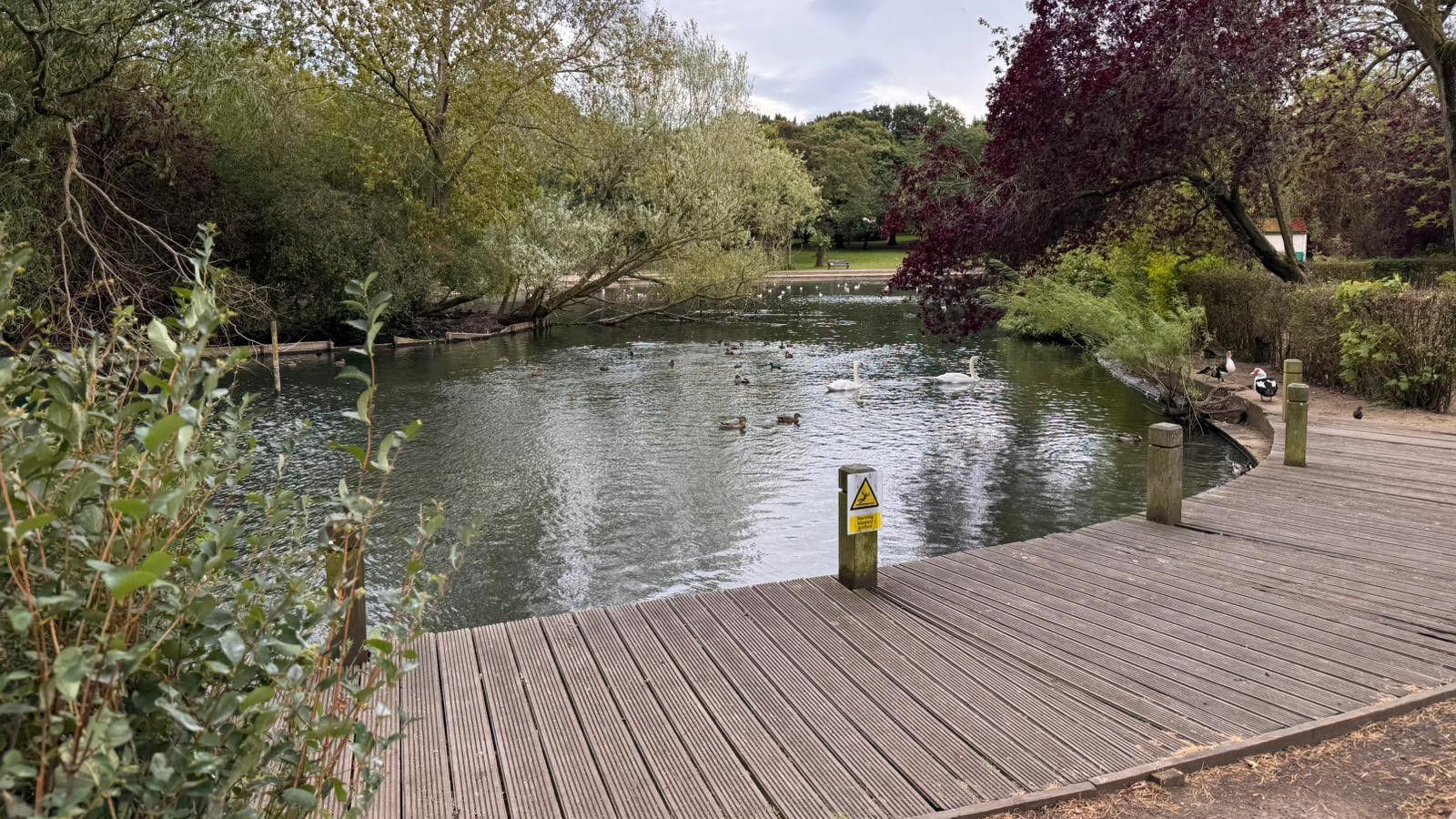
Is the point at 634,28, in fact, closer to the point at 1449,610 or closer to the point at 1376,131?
the point at 1376,131

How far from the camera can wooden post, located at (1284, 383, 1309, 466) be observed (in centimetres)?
837

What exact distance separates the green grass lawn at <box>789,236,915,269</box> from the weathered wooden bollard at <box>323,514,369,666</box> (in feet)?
178

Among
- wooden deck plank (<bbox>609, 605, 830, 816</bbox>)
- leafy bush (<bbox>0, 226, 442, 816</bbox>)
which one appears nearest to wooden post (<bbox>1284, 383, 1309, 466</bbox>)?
wooden deck plank (<bbox>609, 605, 830, 816</bbox>)

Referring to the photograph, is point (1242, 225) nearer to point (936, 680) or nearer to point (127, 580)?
point (936, 680)

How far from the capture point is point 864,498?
5684 millimetres

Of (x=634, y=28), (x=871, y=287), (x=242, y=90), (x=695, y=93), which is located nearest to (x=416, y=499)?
(x=242, y=90)

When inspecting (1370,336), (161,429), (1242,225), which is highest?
(1242,225)

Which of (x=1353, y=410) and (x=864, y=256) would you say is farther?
(x=864, y=256)

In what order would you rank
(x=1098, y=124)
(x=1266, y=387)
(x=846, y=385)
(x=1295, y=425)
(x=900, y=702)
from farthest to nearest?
(x=846, y=385) → (x=1098, y=124) → (x=1266, y=387) → (x=1295, y=425) → (x=900, y=702)

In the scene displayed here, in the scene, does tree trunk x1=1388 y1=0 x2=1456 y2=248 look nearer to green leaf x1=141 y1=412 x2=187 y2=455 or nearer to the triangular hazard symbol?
the triangular hazard symbol

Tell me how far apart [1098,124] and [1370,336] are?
4.20 metres

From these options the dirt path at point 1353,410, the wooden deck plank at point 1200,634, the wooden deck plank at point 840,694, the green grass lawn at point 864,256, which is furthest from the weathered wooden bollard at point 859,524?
Answer: the green grass lawn at point 864,256

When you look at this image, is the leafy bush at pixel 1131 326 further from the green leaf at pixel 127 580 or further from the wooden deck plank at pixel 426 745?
the green leaf at pixel 127 580

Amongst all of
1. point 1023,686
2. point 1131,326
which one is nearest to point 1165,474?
point 1023,686
